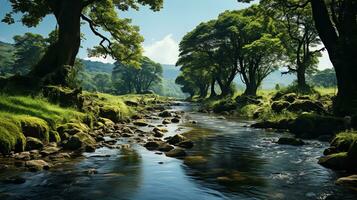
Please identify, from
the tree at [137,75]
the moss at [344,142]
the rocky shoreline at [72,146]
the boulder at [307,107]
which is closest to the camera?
the rocky shoreline at [72,146]

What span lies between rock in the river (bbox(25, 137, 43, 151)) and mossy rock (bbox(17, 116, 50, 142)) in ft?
1.95

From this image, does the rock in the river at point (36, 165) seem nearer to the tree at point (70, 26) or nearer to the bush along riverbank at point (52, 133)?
the bush along riverbank at point (52, 133)

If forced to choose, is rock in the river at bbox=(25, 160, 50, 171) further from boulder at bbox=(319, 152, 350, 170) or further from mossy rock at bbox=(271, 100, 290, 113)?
mossy rock at bbox=(271, 100, 290, 113)

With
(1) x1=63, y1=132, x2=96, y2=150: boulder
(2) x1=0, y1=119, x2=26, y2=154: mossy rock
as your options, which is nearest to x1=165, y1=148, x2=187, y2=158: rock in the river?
(1) x1=63, y1=132, x2=96, y2=150: boulder

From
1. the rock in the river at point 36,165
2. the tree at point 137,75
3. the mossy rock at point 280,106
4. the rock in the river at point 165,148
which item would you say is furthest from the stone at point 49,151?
the tree at point 137,75

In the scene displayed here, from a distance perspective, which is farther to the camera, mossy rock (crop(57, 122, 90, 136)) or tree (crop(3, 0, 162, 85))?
tree (crop(3, 0, 162, 85))

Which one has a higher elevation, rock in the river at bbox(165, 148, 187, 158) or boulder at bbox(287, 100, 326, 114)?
boulder at bbox(287, 100, 326, 114)

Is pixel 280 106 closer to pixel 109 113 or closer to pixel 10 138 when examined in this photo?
pixel 109 113

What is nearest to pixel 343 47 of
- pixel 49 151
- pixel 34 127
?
pixel 49 151

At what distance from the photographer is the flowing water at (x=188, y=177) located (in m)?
9.54

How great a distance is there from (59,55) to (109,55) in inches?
441

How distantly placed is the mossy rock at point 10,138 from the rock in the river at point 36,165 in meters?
1.56

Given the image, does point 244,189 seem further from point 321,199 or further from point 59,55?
point 59,55

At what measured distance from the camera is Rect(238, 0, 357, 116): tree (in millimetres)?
23281
